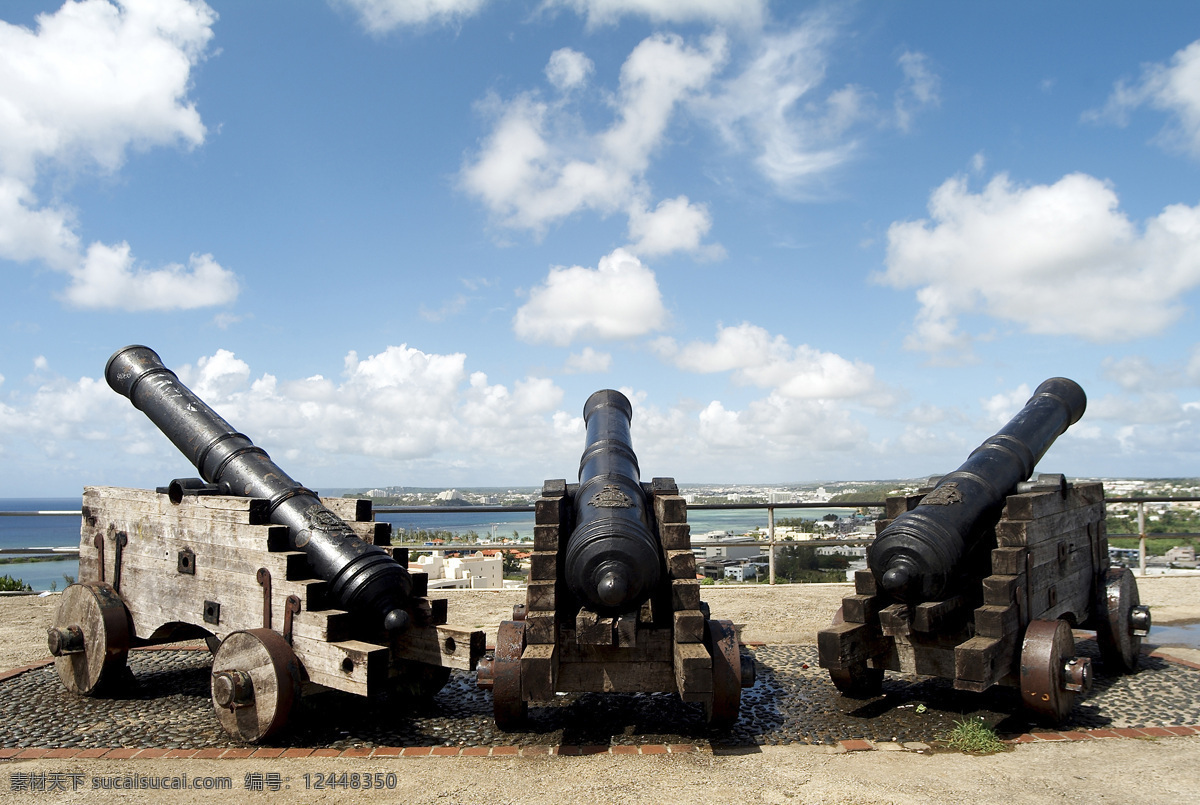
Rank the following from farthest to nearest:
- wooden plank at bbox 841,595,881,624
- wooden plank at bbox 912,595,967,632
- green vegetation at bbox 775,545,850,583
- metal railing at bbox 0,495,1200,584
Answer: green vegetation at bbox 775,545,850,583, metal railing at bbox 0,495,1200,584, wooden plank at bbox 841,595,881,624, wooden plank at bbox 912,595,967,632

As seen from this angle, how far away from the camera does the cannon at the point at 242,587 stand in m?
4.84

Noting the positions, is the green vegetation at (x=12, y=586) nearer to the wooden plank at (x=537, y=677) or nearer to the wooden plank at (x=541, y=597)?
the wooden plank at (x=541, y=597)

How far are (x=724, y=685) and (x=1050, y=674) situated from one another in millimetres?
2043

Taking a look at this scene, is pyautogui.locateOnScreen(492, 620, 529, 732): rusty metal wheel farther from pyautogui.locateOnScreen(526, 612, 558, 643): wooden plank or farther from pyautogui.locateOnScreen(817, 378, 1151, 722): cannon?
pyautogui.locateOnScreen(817, 378, 1151, 722): cannon

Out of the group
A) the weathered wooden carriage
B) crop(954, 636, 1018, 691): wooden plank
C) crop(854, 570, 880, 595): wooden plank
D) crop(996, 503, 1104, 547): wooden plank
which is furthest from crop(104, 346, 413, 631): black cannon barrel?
crop(996, 503, 1104, 547): wooden plank

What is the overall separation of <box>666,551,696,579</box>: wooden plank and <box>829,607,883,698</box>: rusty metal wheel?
4.17 feet

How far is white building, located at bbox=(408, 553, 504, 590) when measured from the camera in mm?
12961

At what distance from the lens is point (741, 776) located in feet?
13.8

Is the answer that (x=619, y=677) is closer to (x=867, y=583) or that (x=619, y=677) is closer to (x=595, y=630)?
(x=595, y=630)

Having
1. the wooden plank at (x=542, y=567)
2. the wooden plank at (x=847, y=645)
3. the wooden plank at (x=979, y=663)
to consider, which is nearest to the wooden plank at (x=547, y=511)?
the wooden plank at (x=542, y=567)

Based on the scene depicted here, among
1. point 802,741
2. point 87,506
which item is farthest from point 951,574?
point 87,506

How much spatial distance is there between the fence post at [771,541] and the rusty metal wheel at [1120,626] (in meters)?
4.58

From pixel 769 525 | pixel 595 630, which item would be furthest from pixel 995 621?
pixel 769 525

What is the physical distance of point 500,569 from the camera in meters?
12.8
